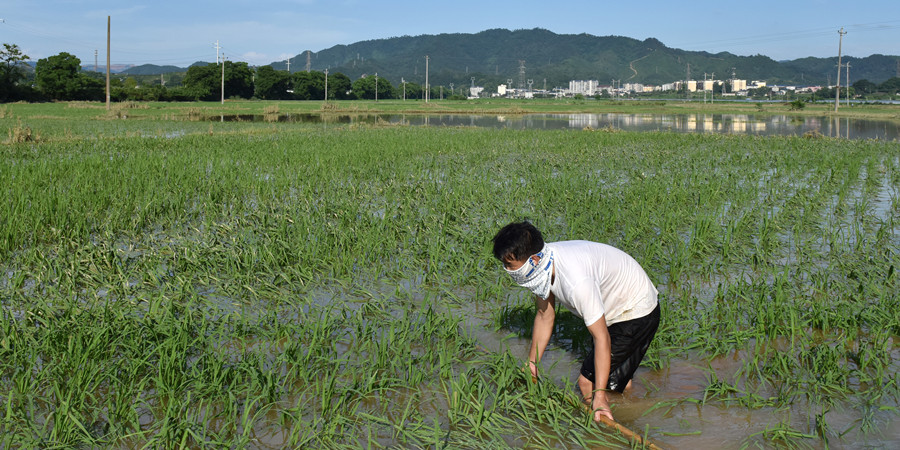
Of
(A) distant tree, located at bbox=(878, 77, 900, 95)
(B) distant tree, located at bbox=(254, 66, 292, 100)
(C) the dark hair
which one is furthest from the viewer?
(A) distant tree, located at bbox=(878, 77, 900, 95)

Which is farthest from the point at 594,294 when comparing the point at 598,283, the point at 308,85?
the point at 308,85

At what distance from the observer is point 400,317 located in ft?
13.0

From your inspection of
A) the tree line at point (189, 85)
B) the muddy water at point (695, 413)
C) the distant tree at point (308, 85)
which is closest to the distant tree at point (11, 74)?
the tree line at point (189, 85)

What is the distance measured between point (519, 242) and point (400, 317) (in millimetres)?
1668

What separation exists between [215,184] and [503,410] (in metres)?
6.30

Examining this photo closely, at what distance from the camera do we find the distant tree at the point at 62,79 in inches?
1825

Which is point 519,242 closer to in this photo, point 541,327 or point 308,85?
point 541,327

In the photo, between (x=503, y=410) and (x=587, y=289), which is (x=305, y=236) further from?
(x=587, y=289)

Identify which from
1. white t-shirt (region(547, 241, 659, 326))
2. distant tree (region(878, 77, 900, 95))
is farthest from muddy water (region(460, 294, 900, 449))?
distant tree (region(878, 77, 900, 95))

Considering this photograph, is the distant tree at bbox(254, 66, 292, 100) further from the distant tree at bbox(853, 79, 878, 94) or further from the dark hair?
the distant tree at bbox(853, 79, 878, 94)

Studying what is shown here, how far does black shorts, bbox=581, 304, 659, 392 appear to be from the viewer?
9.29 ft

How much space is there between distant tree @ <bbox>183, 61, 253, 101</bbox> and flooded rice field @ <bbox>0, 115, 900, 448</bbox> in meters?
52.1

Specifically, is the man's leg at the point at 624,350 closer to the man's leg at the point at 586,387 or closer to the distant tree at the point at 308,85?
the man's leg at the point at 586,387

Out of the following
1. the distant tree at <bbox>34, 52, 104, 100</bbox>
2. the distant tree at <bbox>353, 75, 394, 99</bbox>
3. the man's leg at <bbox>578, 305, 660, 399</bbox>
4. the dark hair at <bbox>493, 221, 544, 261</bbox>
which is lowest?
the man's leg at <bbox>578, 305, 660, 399</bbox>
